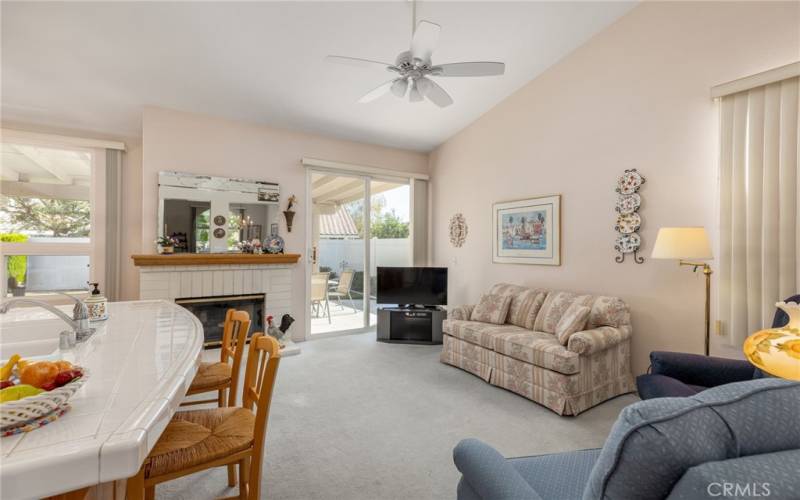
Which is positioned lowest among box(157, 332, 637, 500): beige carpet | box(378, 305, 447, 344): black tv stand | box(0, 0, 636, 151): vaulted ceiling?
box(157, 332, 637, 500): beige carpet

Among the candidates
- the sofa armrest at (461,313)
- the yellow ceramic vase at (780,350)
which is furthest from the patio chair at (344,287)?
the yellow ceramic vase at (780,350)

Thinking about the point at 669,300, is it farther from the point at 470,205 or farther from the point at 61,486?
the point at 61,486

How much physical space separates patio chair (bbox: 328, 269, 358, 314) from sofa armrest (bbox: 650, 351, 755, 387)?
12.7 feet

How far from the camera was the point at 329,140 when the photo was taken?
5066mm

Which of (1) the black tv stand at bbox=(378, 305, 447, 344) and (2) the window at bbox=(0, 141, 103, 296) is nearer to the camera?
(2) the window at bbox=(0, 141, 103, 296)

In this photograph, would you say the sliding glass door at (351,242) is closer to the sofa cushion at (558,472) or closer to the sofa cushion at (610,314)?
the sofa cushion at (610,314)

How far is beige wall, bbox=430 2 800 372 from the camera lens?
9.03 ft

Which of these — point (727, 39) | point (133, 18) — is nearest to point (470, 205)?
point (727, 39)

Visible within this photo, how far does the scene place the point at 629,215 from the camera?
10.8ft

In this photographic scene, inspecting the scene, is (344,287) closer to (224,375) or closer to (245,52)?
(245,52)

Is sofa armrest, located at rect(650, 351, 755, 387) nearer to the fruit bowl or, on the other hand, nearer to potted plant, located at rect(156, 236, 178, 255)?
the fruit bowl

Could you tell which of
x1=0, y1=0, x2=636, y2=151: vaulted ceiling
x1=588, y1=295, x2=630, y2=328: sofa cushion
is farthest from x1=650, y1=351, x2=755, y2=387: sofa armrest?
x1=0, y1=0, x2=636, y2=151: vaulted ceiling

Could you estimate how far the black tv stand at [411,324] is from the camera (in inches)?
186

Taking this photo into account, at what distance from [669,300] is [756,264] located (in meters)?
0.64
